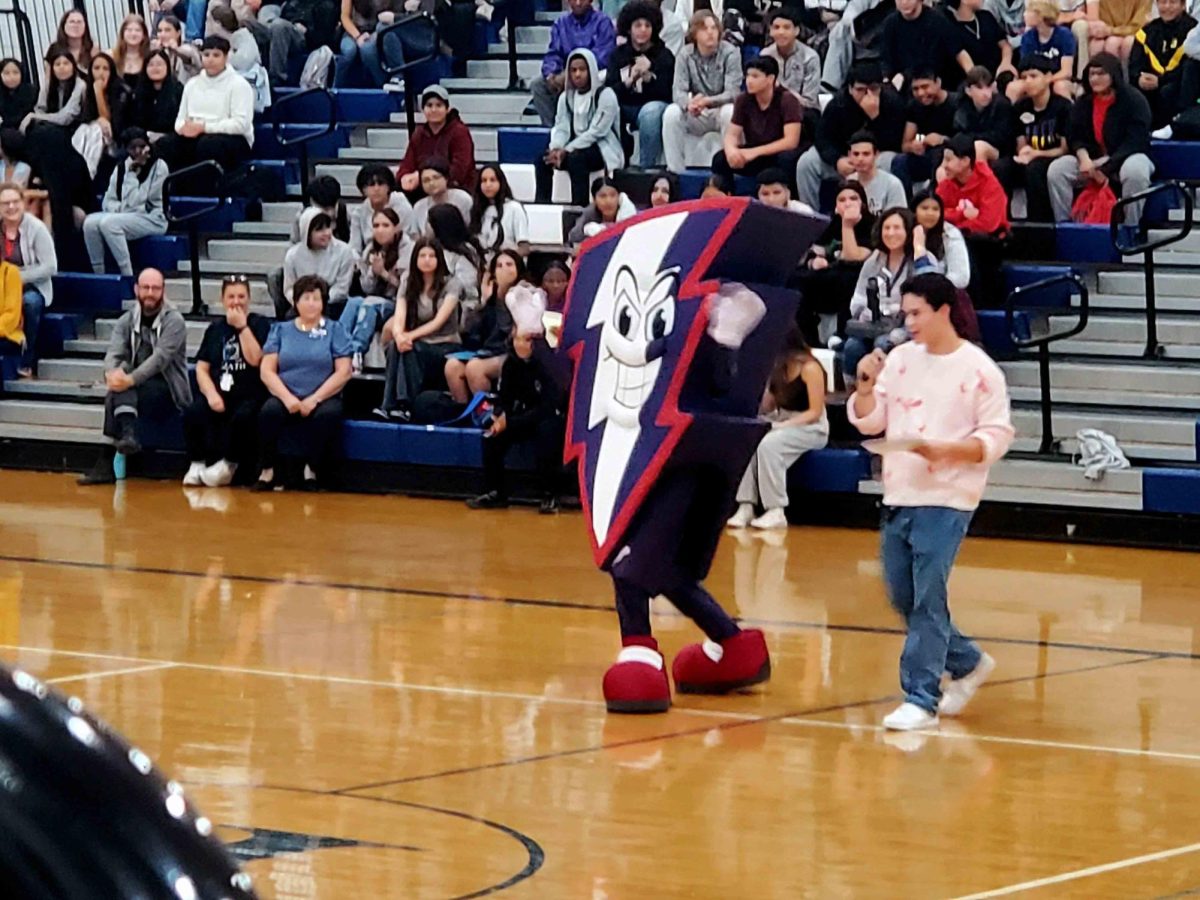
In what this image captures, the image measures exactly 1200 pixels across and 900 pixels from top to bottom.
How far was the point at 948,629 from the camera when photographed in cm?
704

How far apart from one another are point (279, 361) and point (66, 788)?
1349cm

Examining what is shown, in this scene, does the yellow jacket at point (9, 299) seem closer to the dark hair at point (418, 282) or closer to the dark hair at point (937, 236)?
the dark hair at point (418, 282)

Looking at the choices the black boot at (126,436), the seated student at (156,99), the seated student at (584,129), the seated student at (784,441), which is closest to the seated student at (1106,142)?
the seated student at (784,441)

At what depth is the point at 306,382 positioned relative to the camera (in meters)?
14.1

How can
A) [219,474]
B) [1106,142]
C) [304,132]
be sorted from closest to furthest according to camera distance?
[1106,142] → [219,474] → [304,132]

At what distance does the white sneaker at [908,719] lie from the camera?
23.0 feet

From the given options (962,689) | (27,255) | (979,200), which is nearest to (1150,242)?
(979,200)

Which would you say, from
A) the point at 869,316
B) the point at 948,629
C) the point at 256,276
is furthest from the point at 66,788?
the point at 256,276

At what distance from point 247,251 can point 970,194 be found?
613cm

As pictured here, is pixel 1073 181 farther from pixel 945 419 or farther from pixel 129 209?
pixel 129 209

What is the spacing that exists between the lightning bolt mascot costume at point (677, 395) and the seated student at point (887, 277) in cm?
500

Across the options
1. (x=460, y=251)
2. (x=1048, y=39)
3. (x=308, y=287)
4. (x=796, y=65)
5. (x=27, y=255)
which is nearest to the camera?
(x=308, y=287)

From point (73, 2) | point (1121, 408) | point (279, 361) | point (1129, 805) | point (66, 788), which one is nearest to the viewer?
point (66, 788)

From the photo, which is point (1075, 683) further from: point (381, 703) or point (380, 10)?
point (380, 10)
